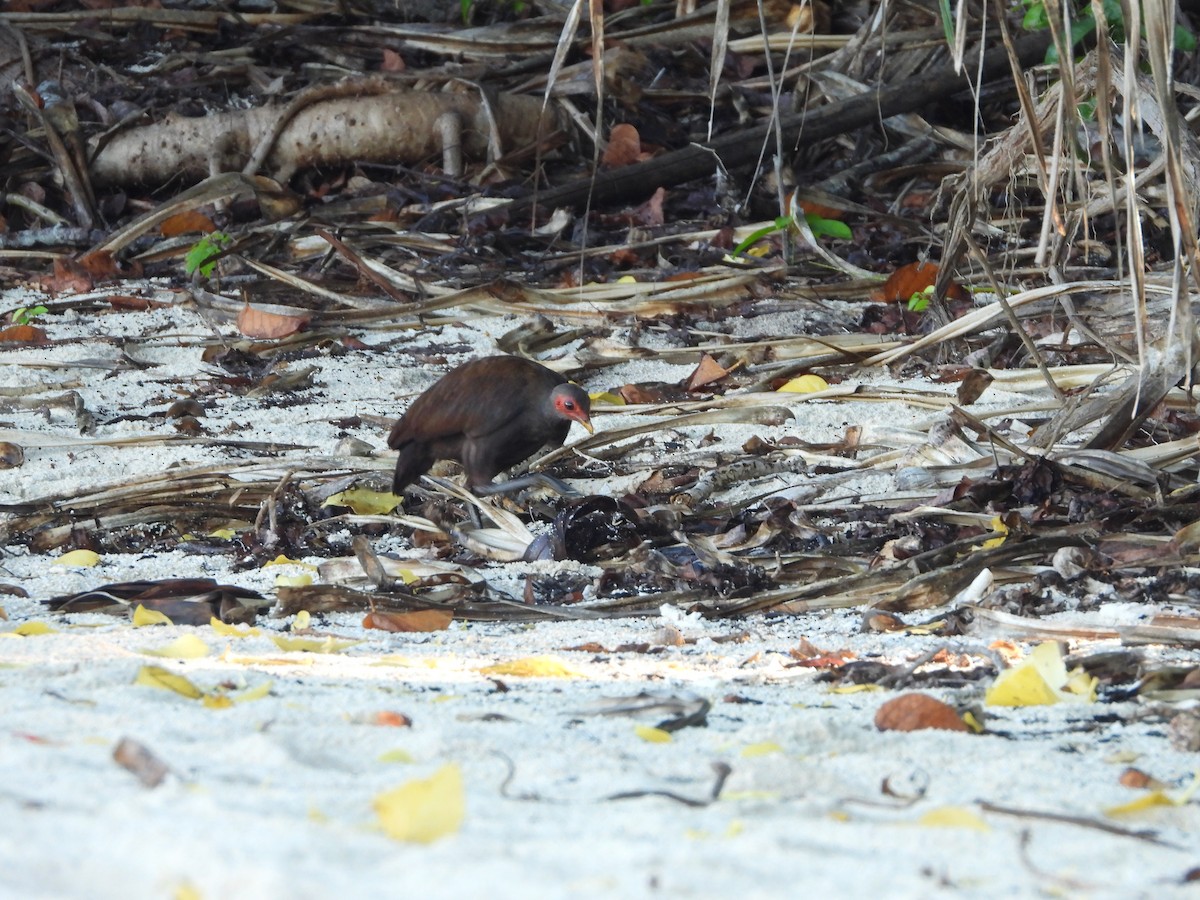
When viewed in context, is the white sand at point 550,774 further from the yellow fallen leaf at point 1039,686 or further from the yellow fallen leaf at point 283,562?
the yellow fallen leaf at point 283,562

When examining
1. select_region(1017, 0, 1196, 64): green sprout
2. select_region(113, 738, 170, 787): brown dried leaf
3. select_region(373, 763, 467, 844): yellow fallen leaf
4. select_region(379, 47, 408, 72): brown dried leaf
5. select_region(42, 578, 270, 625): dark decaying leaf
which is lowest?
select_region(42, 578, 270, 625): dark decaying leaf

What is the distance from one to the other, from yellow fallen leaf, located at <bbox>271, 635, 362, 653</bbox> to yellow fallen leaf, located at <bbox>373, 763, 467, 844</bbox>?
1241mm

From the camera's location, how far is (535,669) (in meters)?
2.55

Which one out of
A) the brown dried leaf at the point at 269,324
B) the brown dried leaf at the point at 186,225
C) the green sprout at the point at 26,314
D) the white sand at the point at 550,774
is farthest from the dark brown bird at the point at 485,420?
the brown dried leaf at the point at 186,225

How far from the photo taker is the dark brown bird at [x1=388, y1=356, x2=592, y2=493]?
14.5ft

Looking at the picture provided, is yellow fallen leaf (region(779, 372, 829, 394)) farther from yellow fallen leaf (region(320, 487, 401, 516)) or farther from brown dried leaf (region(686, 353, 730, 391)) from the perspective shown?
yellow fallen leaf (region(320, 487, 401, 516))

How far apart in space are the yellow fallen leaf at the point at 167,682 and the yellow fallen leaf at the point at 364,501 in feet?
6.90

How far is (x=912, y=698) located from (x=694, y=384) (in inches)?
132

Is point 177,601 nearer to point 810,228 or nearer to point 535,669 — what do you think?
point 535,669

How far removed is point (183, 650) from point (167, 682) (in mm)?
396

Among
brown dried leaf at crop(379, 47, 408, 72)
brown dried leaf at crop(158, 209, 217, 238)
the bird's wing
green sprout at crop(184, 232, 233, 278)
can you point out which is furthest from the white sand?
brown dried leaf at crop(379, 47, 408, 72)

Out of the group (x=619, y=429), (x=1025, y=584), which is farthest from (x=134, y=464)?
(x=1025, y=584)

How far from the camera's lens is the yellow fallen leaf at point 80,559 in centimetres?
374

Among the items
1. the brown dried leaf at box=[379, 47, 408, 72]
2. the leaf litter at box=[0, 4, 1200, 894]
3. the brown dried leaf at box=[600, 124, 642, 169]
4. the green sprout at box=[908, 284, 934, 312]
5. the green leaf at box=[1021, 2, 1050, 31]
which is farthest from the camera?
the brown dried leaf at box=[379, 47, 408, 72]
